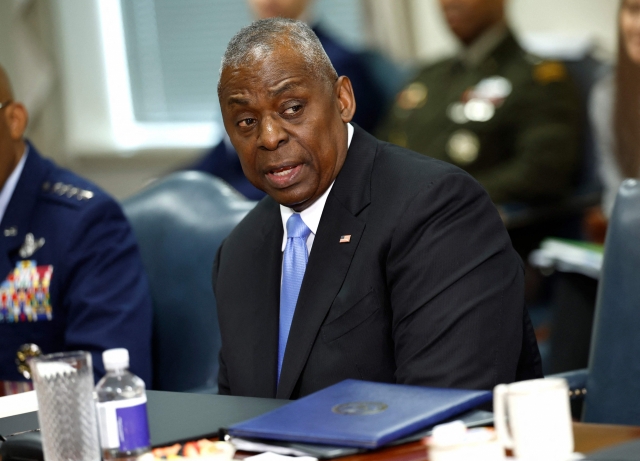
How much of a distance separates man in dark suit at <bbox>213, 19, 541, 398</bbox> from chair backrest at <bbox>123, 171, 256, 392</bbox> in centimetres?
44

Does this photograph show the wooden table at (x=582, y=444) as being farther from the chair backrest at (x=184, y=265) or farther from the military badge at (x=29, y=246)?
the military badge at (x=29, y=246)

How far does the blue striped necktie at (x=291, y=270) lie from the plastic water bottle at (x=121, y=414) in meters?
0.57

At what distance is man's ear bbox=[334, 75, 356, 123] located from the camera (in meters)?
1.78

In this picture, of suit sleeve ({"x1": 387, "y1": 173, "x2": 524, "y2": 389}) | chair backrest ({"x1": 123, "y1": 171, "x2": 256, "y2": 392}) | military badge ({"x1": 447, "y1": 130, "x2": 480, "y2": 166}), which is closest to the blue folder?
suit sleeve ({"x1": 387, "y1": 173, "x2": 524, "y2": 389})

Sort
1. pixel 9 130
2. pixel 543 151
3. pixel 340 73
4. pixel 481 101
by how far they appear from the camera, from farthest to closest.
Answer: pixel 340 73
pixel 481 101
pixel 543 151
pixel 9 130

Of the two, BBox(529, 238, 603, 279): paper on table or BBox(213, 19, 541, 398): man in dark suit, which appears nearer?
BBox(213, 19, 541, 398): man in dark suit

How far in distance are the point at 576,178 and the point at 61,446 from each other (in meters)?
2.60

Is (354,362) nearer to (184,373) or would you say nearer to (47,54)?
(184,373)

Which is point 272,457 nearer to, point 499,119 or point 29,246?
point 29,246

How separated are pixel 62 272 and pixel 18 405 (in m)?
0.84

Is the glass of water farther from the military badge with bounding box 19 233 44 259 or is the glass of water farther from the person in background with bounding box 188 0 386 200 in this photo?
the person in background with bounding box 188 0 386 200

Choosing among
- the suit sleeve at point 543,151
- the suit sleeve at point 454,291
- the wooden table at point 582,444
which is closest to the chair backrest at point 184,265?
the suit sleeve at point 454,291

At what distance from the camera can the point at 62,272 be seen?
7.66 ft

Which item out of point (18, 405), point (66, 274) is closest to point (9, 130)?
point (66, 274)
